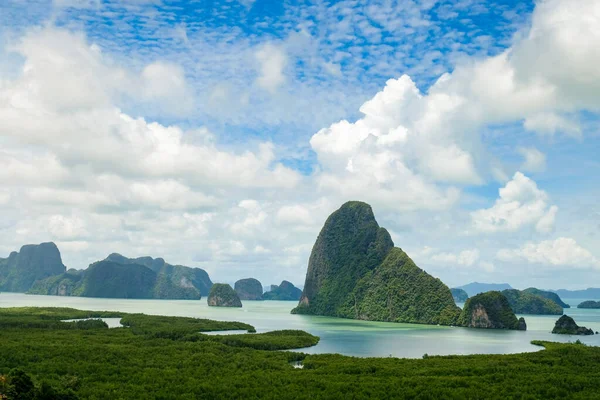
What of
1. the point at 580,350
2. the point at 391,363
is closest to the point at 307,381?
the point at 391,363

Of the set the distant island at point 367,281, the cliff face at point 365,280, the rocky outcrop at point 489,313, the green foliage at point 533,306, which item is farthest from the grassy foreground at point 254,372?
the green foliage at point 533,306

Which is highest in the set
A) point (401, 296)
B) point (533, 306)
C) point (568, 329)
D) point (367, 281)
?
point (367, 281)

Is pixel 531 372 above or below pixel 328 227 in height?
below

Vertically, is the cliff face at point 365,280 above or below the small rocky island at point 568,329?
above

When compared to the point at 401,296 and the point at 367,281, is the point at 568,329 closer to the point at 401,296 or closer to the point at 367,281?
the point at 401,296

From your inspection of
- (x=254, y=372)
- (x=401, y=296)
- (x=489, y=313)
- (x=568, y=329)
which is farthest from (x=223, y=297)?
(x=254, y=372)

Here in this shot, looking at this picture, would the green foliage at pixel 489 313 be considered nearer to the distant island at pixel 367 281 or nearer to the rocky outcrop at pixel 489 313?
the rocky outcrop at pixel 489 313

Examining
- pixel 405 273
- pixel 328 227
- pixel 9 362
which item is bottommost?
pixel 9 362

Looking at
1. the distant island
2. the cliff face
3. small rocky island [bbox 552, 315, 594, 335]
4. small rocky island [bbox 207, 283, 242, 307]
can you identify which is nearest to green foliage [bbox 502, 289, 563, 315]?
the distant island

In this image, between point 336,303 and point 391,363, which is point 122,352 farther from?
point 336,303
